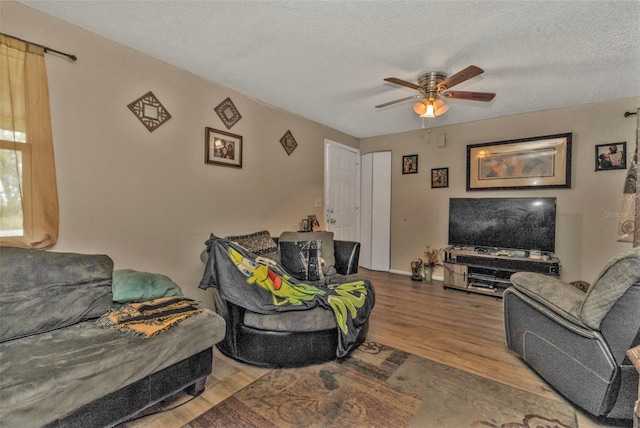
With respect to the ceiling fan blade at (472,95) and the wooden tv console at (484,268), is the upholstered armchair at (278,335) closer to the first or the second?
the ceiling fan blade at (472,95)

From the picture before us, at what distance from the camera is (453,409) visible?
162 cm

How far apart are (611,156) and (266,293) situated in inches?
164

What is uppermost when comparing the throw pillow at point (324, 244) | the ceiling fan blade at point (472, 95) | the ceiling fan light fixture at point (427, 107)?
the ceiling fan blade at point (472, 95)

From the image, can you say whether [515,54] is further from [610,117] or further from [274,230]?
[274,230]

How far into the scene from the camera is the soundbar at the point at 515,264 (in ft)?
11.0

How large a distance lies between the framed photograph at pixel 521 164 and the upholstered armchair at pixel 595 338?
2324mm

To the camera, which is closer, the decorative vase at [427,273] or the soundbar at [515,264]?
the soundbar at [515,264]

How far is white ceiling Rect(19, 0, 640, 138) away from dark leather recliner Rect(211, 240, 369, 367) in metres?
1.94

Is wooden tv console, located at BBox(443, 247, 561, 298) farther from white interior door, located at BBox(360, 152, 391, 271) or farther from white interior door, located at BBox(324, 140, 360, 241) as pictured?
white interior door, located at BBox(324, 140, 360, 241)

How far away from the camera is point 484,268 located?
3721 mm

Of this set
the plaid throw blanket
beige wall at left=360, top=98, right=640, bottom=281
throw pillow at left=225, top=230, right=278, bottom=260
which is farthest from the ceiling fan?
the plaid throw blanket

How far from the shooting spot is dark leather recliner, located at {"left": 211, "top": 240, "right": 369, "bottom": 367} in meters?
1.99

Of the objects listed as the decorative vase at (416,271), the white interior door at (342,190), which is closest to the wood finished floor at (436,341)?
the decorative vase at (416,271)

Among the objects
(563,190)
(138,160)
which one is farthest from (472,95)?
(138,160)
